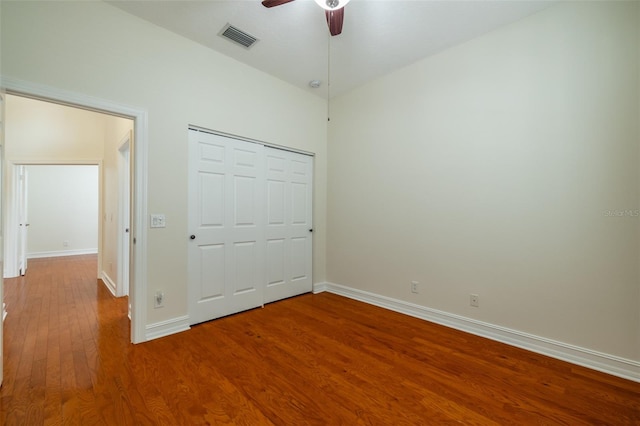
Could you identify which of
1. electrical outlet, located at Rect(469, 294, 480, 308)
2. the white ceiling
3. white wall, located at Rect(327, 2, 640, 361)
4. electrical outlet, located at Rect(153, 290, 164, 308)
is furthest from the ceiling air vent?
electrical outlet, located at Rect(469, 294, 480, 308)

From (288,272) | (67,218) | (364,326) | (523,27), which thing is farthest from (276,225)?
(67,218)

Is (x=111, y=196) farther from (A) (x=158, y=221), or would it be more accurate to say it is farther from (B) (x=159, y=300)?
(B) (x=159, y=300)

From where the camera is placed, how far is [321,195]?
412 cm

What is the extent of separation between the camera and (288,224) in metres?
3.76

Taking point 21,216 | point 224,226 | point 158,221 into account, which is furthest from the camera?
point 21,216

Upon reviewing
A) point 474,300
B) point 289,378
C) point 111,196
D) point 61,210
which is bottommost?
point 289,378

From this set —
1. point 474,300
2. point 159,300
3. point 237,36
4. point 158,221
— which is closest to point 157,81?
point 237,36

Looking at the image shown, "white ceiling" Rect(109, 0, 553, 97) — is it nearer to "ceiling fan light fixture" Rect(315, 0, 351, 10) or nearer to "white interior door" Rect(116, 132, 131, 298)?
"ceiling fan light fixture" Rect(315, 0, 351, 10)

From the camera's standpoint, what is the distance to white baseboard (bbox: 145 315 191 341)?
250cm

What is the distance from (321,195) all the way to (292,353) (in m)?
2.35

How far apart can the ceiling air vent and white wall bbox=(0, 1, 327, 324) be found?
34cm

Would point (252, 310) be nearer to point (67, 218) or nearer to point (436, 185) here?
point (436, 185)

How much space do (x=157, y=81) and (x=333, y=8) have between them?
1760 millimetres

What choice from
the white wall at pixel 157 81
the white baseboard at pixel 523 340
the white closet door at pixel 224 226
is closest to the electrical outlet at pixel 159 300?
the white wall at pixel 157 81
